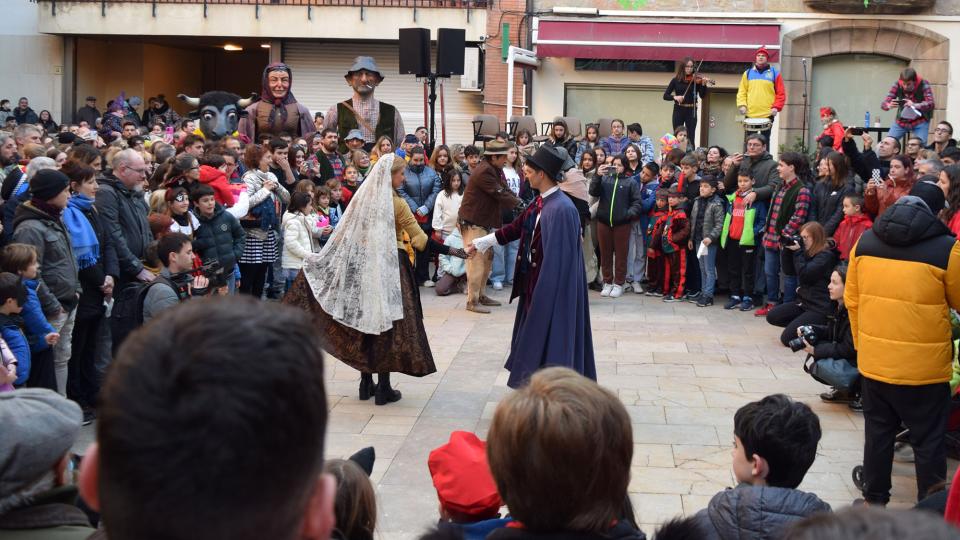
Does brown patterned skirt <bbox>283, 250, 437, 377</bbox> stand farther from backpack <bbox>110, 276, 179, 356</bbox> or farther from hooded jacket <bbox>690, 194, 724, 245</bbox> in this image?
hooded jacket <bbox>690, 194, 724, 245</bbox>

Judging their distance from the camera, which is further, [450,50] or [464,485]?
[450,50]

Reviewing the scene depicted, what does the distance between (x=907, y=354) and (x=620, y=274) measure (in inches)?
324

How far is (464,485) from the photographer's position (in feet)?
11.4

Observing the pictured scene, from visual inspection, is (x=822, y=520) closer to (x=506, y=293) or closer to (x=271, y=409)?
(x=271, y=409)

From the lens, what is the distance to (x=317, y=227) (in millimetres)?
11344

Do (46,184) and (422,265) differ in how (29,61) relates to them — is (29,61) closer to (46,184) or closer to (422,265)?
(422,265)

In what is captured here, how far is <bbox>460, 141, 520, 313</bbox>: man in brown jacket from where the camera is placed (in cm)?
1195

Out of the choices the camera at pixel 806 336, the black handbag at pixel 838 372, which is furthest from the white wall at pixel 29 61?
the black handbag at pixel 838 372

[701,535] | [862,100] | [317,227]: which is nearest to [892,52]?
[862,100]

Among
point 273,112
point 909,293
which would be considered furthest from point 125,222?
point 273,112

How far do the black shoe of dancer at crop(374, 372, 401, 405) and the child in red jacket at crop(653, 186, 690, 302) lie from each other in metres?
5.91

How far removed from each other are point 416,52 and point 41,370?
1019 centimetres

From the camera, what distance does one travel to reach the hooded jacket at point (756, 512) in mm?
3418

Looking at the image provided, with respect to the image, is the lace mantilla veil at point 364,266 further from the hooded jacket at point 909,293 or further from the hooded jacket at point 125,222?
the hooded jacket at point 909,293
